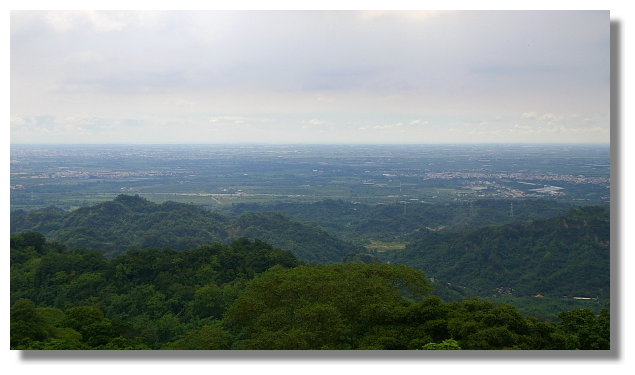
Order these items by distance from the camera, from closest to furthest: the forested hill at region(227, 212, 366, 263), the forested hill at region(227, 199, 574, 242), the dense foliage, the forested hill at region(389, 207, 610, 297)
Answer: the dense foliage
the forested hill at region(389, 207, 610, 297)
the forested hill at region(227, 212, 366, 263)
the forested hill at region(227, 199, 574, 242)

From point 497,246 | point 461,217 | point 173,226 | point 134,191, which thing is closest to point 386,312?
point 497,246

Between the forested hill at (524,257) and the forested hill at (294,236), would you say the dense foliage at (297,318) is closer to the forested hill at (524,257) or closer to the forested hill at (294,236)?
the forested hill at (524,257)

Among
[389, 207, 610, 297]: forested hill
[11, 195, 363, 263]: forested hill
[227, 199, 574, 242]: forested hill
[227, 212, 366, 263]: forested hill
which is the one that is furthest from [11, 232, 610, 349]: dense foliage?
[227, 199, 574, 242]: forested hill

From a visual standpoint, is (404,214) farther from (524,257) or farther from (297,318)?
(297,318)

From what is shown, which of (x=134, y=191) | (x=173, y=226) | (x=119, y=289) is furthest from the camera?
(x=134, y=191)

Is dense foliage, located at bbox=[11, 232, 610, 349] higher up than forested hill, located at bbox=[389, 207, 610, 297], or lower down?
higher up

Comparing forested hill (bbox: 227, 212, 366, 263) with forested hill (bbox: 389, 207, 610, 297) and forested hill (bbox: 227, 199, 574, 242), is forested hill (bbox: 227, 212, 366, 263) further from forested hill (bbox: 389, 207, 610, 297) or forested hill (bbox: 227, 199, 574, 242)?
forested hill (bbox: 227, 199, 574, 242)

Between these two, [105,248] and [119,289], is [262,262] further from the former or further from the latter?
[105,248]
